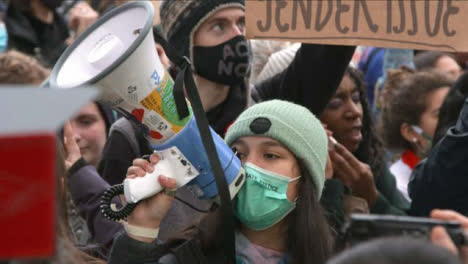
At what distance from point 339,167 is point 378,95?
7.37ft

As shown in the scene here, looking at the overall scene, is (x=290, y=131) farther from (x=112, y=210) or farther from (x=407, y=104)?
(x=407, y=104)

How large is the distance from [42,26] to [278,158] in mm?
4091

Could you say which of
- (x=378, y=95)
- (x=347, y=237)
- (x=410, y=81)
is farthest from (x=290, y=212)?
(x=378, y=95)

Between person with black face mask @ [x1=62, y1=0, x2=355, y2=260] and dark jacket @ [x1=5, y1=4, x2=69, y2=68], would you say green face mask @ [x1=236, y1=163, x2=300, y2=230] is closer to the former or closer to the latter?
person with black face mask @ [x1=62, y1=0, x2=355, y2=260]

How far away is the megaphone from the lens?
319cm

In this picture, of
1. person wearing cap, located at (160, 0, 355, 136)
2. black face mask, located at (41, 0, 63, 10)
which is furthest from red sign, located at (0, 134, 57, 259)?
black face mask, located at (41, 0, 63, 10)

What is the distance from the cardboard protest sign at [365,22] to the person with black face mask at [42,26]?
124 inches

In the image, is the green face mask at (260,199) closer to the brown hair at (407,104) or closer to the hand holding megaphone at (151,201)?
the hand holding megaphone at (151,201)

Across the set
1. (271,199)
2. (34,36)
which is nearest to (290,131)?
(271,199)

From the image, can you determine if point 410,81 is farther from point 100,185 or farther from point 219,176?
point 219,176

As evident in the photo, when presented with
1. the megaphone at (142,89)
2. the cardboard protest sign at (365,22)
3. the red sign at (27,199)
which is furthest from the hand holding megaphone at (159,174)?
the red sign at (27,199)

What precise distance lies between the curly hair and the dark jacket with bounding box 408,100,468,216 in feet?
5.16

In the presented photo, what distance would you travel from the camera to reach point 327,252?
3594 millimetres

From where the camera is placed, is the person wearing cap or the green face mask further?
the person wearing cap
